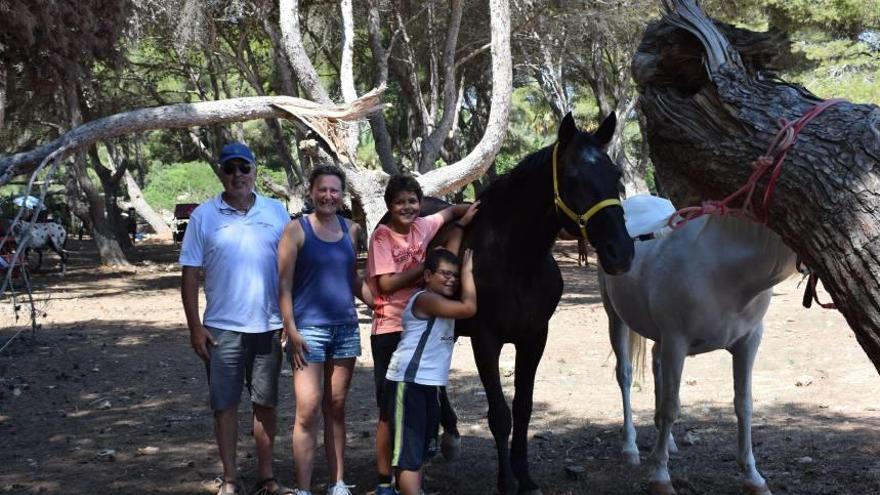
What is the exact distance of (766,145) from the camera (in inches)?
140

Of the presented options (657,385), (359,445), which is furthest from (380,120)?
(657,385)

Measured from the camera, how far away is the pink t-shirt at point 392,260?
16.4 ft

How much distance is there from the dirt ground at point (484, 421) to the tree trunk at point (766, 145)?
239 centimetres

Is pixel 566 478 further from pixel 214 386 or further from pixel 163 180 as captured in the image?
pixel 163 180

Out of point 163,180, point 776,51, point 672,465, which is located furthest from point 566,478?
point 163,180

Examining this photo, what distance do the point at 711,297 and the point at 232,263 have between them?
8.46ft

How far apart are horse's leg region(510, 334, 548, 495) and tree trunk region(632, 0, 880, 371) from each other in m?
1.44

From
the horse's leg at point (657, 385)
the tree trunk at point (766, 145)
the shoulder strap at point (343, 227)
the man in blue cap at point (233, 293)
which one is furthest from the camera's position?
the horse's leg at point (657, 385)

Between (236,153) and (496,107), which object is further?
(496,107)

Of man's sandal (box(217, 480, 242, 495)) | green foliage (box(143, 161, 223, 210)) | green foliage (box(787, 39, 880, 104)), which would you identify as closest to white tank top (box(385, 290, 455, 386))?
man's sandal (box(217, 480, 242, 495))

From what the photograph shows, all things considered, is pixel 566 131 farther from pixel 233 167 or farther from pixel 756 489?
pixel 756 489

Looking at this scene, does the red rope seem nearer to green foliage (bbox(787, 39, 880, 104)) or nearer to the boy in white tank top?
the boy in white tank top

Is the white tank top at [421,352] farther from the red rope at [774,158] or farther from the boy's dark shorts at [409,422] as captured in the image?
the red rope at [774,158]

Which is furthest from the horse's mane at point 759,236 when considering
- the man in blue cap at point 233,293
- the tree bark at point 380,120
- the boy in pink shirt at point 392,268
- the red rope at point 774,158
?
the tree bark at point 380,120
